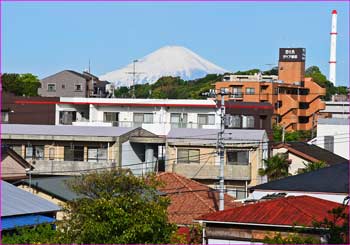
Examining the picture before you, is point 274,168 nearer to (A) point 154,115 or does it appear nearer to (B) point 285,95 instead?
(A) point 154,115

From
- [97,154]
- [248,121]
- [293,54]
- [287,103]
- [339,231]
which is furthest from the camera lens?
[293,54]

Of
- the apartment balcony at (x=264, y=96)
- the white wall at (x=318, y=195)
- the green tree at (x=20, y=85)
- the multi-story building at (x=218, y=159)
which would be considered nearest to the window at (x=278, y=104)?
the apartment balcony at (x=264, y=96)

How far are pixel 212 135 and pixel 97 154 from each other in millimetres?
5374

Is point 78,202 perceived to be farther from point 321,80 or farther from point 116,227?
point 321,80

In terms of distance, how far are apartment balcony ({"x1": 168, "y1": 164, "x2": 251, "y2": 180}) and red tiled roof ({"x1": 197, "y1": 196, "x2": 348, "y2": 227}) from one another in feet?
62.0

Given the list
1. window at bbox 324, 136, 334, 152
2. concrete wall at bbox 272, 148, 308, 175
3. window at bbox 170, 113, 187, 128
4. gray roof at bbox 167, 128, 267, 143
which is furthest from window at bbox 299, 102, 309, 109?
gray roof at bbox 167, 128, 267, 143

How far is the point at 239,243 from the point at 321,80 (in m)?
74.3

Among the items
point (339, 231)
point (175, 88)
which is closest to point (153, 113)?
point (175, 88)

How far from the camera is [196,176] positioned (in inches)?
1417

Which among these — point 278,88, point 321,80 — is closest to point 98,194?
point 278,88

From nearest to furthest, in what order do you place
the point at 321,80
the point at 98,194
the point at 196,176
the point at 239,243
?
the point at 239,243
the point at 98,194
the point at 196,176
the point at 321,80

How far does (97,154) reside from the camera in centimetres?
3638

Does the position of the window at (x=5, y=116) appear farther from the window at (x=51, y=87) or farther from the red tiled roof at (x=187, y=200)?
the red tiled roof at (x=187, y=200)

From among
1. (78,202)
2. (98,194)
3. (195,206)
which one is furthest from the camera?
(195,206)
